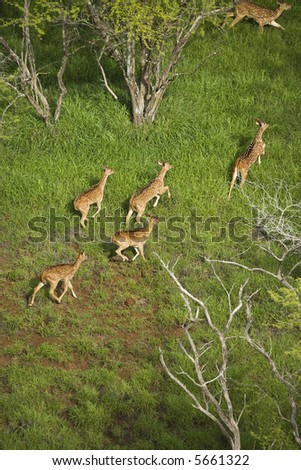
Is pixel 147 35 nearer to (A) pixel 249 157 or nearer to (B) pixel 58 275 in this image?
(A) pixel 249 157

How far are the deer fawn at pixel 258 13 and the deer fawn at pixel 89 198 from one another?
4.47 metres

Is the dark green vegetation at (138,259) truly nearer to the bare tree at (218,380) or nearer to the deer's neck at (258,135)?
the bare tree at (218,380)

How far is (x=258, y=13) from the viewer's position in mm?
16469

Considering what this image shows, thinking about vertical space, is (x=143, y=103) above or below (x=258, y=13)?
below

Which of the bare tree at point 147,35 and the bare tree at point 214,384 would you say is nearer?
the bare tree at point 214,384

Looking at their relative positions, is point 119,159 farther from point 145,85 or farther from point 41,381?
point 41,381

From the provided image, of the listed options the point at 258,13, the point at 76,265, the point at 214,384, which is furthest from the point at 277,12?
the point at 214,384

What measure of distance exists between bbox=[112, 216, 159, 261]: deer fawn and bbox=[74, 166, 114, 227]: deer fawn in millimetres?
759

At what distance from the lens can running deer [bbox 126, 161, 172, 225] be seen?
513 inches

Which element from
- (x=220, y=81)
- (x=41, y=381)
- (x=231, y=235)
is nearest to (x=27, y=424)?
(x=41, y=381)

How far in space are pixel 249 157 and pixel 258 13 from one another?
372cm

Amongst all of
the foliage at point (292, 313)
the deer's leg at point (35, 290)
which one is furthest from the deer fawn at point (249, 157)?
the deer's leg at point (35, 290)

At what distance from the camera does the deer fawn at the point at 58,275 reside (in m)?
11.9

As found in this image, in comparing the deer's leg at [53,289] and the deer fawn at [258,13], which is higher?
the deer fawn at [258,13]
